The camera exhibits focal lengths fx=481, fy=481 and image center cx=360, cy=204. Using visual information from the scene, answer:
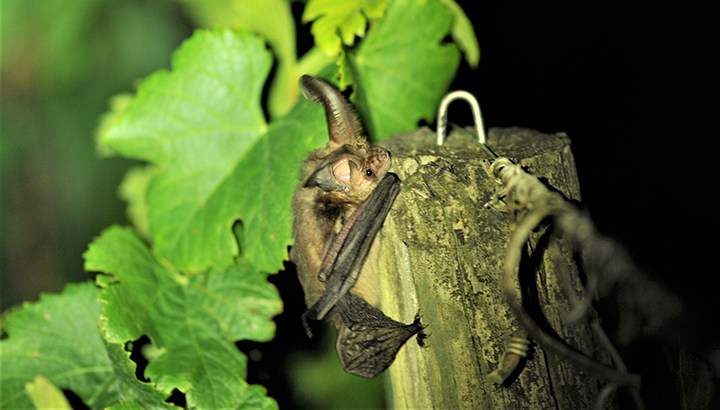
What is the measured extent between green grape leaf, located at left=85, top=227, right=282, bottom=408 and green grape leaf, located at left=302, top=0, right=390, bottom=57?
3.85 ft

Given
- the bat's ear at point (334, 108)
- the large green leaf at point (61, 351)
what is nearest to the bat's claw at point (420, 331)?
the bat's ear at point (334, 108)

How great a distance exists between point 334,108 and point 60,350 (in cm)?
Answer: 210

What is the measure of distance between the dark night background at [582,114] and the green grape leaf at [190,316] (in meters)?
2.39

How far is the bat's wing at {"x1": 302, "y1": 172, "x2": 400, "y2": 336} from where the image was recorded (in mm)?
1630

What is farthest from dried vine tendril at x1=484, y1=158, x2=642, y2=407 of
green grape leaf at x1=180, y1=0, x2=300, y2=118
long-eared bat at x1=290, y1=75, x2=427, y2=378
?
green grape leaf at x1=180, y1=0, x2=300, y2=118

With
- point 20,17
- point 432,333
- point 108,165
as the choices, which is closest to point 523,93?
point 432,333

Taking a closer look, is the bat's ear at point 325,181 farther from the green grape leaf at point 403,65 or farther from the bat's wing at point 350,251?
the green grape leaf at point 403,65

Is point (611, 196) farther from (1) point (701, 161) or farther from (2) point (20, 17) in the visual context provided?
(2) point (20, 17)

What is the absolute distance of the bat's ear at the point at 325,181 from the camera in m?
1.79

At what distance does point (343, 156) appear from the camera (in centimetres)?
178

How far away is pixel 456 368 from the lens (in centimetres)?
148

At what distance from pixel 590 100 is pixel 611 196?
98 centimetres

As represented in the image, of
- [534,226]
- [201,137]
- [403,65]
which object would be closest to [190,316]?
[201,137]

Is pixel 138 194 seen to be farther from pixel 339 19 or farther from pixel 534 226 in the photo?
pixel 534 226
